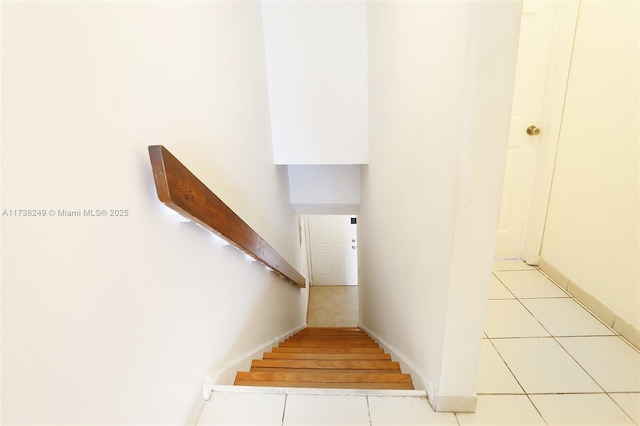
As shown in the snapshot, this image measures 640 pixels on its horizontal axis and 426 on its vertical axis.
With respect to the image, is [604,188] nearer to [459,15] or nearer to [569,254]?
[569,254]

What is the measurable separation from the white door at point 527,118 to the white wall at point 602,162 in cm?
16

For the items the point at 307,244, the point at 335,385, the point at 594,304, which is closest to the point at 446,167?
the point at 335,385

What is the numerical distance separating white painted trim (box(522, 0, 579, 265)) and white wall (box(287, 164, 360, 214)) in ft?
5.23

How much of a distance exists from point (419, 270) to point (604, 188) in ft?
4.05

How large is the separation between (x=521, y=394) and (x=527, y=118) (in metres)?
1.78

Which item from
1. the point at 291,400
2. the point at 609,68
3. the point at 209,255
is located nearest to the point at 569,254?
the point at 609,68

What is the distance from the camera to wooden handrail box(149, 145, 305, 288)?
0.80 meters

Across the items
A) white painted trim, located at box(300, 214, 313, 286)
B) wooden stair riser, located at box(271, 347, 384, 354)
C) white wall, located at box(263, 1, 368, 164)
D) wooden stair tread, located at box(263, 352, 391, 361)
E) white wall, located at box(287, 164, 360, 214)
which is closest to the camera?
wooden stair tread, located at box(263, 352, 391, 361)

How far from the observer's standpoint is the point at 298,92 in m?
2.53

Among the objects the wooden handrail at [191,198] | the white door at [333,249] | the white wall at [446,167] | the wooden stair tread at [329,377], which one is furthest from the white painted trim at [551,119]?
the white door at [333,249]

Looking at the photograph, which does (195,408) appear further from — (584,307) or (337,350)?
(584,307)

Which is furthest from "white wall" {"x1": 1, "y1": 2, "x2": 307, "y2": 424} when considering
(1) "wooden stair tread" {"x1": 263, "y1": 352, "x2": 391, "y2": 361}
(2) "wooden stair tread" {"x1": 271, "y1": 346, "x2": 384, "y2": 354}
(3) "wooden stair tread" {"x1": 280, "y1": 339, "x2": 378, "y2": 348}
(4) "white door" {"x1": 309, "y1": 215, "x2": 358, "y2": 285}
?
(4) "white door" {"x1": 309, "y1": 215, "x2": 358, "y2": 285}

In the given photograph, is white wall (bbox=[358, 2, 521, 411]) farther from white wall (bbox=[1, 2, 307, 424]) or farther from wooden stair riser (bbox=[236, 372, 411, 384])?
white wall (bbox=[1, 2, 307, 424])

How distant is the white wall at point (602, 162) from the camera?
1.59 metres
